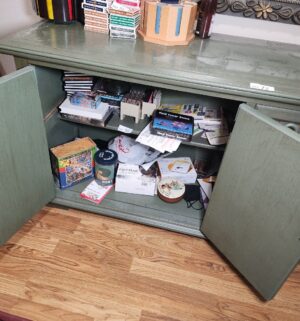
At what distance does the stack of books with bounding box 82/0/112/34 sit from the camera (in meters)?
1.08

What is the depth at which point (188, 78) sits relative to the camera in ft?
3.00

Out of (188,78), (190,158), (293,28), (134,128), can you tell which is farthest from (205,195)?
(293,28)

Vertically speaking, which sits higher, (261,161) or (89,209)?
(261,161)

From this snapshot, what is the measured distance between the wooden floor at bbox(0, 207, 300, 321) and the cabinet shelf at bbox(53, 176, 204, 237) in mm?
72

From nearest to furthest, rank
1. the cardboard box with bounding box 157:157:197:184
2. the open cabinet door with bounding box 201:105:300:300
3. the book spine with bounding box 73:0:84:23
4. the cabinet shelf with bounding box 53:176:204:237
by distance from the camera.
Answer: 1. the open cabinet door with bounding box 201:105:300:300
2. the book spine with bounding box 73:0:84:23
3. the cabinet shelf with bounding box 53:176:204:237
4. the cardboard box with bounding box 157:157:197:184

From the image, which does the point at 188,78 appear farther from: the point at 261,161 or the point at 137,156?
the point at 137,156

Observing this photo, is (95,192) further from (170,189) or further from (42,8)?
(42,8)

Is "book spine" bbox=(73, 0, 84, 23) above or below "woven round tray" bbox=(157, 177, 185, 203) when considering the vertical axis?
above

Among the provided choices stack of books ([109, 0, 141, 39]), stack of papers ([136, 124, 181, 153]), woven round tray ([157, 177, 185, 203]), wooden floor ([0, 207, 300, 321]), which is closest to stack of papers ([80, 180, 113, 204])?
wooden floor ([0, 207, 300, 321])

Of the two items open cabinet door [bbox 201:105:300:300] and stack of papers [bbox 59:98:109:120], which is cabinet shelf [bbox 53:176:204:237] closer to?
open cabinet door [bbox 201:105:300:300]

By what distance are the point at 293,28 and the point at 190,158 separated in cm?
76

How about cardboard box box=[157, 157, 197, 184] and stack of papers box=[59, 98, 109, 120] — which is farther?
cardboard box box=[157, 157, 197, 184]

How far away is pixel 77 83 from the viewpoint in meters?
1.23

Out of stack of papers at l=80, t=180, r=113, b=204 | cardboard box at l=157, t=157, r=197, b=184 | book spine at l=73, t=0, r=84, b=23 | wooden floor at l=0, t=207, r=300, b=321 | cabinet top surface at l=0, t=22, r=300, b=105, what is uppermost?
book spine at l=73, t=0, r=84, b=23
